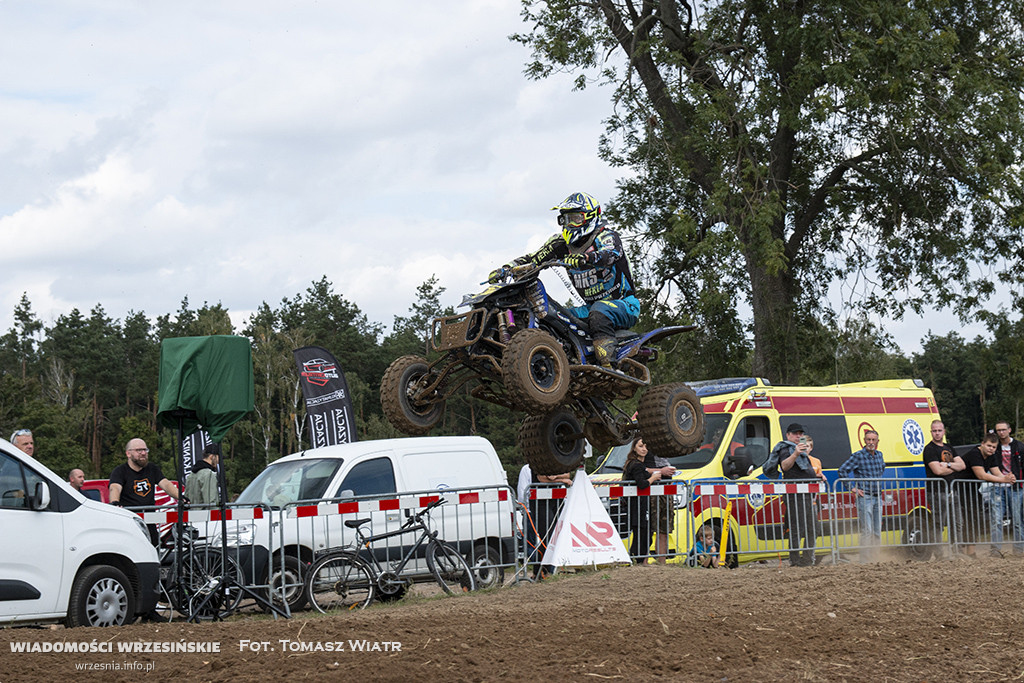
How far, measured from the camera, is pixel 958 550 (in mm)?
13859

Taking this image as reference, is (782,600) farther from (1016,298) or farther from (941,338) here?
(941,338)

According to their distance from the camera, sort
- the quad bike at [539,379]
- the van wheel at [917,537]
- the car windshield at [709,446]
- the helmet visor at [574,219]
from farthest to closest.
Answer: the van wheel at [917,537], the car windshield at [709,446], the helmet visor at [574,219], the quad bike at [539,379]

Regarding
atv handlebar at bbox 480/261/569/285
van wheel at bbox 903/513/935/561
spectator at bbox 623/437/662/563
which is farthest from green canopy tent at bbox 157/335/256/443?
van wheel at bbox 903/513/935/561

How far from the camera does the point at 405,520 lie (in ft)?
39.3

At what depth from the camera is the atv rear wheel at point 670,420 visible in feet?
26.7

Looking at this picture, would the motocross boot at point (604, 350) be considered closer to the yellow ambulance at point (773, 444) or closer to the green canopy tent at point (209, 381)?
the green canopy tent at point (209, 381)

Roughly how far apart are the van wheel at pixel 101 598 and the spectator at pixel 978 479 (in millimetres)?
10461

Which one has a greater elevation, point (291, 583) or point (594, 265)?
point (594, 265)

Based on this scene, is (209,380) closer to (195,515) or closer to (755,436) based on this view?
(195,515)

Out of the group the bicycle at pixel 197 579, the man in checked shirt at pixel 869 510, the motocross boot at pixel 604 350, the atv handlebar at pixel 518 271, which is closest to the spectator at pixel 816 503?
the man in checked shirt at pixel 869 510

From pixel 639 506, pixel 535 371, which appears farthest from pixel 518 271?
pixel 639 506

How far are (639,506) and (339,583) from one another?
3.90 m

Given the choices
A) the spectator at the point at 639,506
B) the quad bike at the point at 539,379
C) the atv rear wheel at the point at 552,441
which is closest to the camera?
the quad bike at the point at 539,379

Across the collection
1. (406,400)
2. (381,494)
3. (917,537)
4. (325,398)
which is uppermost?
(325,398)
